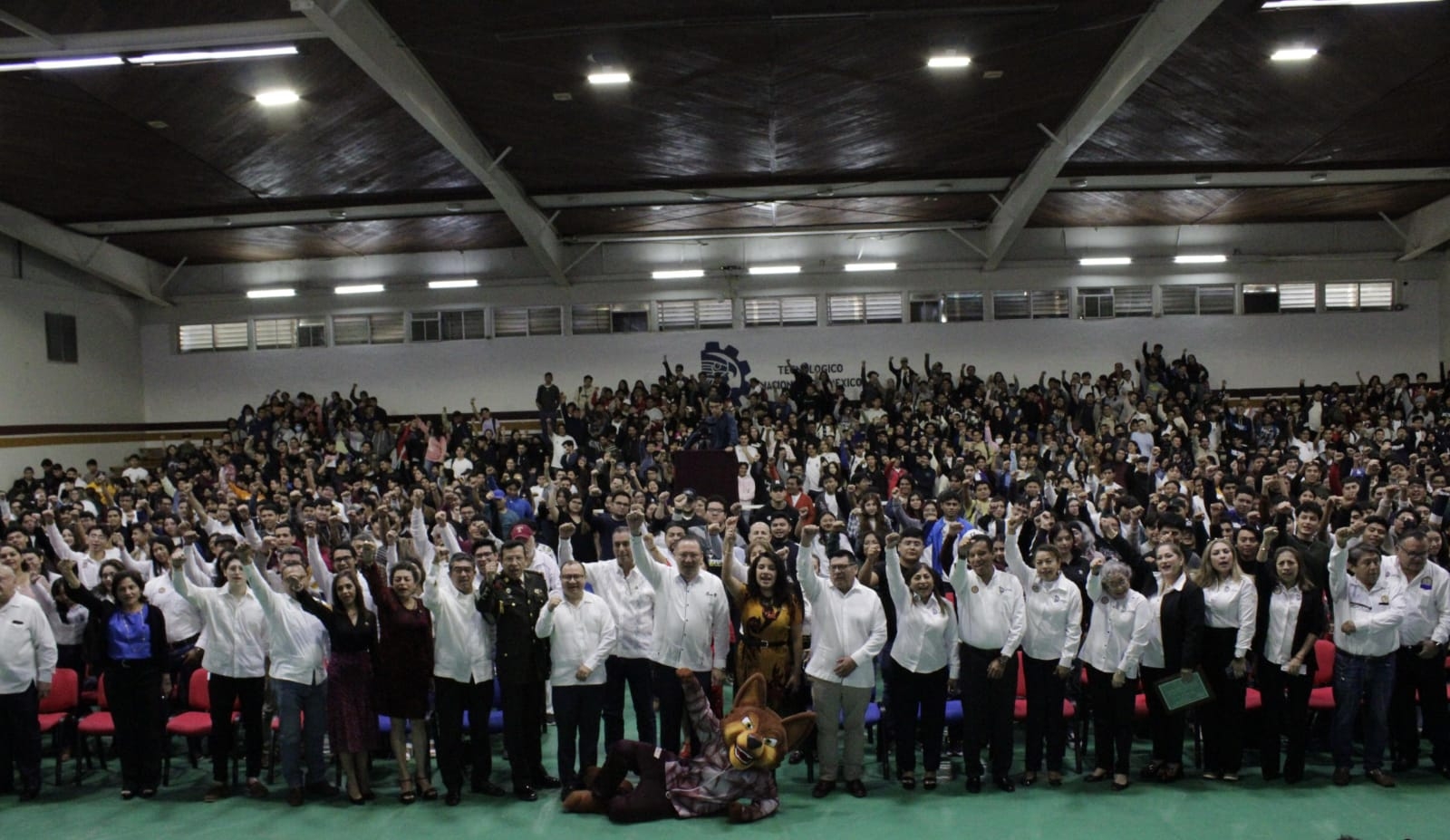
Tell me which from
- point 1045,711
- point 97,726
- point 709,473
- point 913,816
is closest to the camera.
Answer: point 913,816

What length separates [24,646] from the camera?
712 cm

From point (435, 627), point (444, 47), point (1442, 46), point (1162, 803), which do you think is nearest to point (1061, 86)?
point (1442, 46)

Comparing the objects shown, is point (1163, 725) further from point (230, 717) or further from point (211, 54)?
point (211, 54)

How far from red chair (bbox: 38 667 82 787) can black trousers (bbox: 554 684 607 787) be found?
3510 millimetres

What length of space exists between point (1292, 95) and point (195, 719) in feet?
44.3

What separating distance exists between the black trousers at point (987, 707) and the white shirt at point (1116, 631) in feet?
1.85

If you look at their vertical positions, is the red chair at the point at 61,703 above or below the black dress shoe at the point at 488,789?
above

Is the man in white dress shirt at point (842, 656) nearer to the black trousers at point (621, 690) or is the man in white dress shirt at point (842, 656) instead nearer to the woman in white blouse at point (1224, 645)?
the black trousers at point (621, 690)

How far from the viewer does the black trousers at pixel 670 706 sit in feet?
23.1

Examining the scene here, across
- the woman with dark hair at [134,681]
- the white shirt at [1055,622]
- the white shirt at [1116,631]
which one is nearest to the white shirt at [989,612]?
the white shirt at [1055,622]

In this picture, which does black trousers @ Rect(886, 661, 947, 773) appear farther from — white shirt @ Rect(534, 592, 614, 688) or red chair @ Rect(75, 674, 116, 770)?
red chair @ Rect(75, 674, 116, 770)

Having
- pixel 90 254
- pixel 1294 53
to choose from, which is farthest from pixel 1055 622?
pixel 90 254

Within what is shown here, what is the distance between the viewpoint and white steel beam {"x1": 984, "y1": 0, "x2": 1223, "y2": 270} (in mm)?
10594

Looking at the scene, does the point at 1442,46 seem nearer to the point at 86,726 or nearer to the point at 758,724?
the point at 758,724
